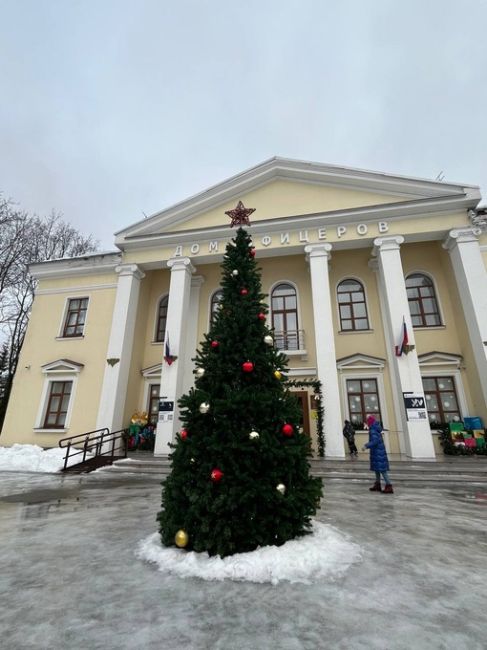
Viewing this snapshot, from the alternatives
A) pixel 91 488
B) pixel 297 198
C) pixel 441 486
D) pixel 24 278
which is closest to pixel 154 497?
pixel 91 488

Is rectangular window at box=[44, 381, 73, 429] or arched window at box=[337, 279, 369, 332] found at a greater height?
arched window at box=[337, 279, 369, 332]

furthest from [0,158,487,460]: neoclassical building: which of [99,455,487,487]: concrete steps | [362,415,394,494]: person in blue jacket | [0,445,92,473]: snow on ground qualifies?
[362,415,394,494]: person in blue jacket

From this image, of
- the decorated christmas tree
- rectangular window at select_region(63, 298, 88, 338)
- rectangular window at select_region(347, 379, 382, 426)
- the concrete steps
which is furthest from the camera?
rectangular window at select_region(63, 298, 88, 338)

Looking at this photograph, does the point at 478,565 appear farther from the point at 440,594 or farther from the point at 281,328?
the point at 281,328

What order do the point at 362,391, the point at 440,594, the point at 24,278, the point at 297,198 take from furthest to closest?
the point at 24,278
the point at 297,198
the point at 362,391
the point at 440,594

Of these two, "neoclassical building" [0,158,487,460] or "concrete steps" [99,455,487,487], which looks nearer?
"concrete steps" [99,455,487,487]

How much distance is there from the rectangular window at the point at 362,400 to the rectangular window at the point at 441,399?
1.85 metres

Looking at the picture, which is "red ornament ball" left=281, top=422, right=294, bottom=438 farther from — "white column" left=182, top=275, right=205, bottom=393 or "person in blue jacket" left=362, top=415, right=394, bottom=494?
"white column" left=182, top=275, right=205, bottom=393

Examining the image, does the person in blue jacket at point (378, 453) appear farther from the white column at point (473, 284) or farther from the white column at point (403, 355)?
the white column at point (473, 284)

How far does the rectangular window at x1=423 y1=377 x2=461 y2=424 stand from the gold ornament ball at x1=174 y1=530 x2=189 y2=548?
37.9ft

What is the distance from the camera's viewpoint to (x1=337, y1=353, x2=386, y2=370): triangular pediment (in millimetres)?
12758

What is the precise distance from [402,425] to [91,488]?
995 cm

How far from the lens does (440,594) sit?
8.41 ft

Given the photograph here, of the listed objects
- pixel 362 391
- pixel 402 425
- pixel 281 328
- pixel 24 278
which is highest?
pixel 24 278
